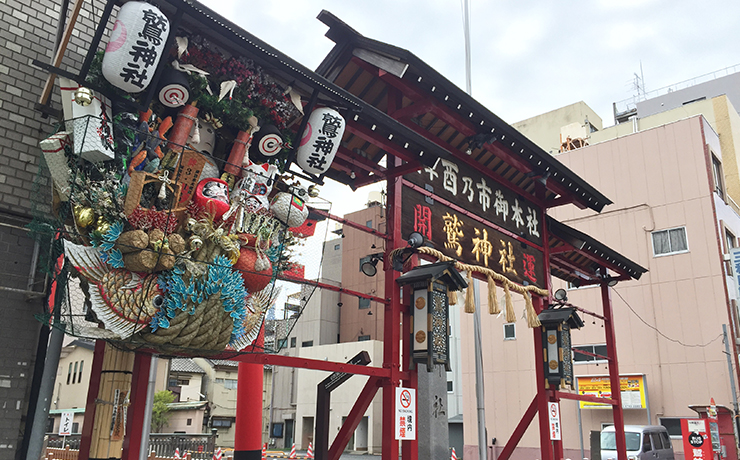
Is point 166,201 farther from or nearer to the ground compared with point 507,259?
nearer to the ground

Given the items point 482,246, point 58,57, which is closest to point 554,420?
point 482,246

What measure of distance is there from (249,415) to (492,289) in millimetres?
4698

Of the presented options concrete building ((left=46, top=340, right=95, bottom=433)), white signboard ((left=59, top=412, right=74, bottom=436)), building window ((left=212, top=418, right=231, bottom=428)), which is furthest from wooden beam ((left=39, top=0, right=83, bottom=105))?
building window ((left=212, top=418, right=231, bottom=428))

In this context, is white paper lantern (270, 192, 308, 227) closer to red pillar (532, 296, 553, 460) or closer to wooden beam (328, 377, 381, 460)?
wooden beam (328, 377, 381, 460)

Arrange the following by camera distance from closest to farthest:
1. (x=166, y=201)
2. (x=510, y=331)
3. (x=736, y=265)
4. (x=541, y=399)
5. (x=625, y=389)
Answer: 1. (x=166, y=201)
2. (x=541, y=399)
3. (x=736, y=265)
4. (x=625, y=389)
5. (x=510, y=331)

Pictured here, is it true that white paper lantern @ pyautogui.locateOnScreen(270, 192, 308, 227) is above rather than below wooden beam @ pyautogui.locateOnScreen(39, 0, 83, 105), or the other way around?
below

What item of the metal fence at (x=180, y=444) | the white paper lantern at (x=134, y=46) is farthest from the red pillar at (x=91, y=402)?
the metal fence at (x=180, y=444)

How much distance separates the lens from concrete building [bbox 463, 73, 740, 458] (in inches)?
847

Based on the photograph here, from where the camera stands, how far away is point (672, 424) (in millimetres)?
21719

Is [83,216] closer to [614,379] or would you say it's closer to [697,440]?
[614,379]

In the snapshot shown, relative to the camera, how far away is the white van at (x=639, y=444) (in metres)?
17.3

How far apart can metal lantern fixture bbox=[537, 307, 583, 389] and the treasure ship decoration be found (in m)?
7.49

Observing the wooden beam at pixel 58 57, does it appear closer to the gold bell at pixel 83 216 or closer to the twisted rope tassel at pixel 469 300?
the gold bell at pixel 83 216

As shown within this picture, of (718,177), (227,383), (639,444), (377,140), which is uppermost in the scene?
(718,177)
